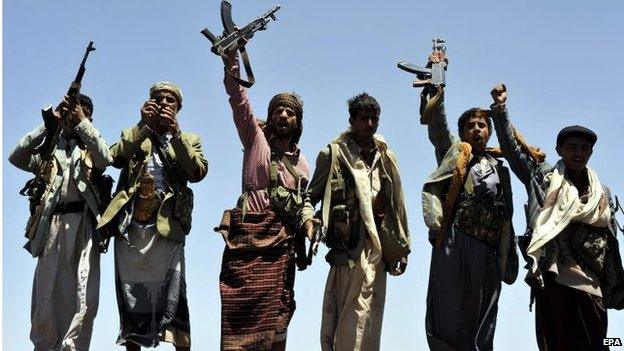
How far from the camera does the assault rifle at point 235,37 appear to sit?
8039mm

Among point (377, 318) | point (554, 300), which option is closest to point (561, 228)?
point (554, 300)

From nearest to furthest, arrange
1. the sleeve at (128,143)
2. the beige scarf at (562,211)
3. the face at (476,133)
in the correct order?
the beige scarf at (562,211)
the sleeve at (128,143)
the face at (476,133)

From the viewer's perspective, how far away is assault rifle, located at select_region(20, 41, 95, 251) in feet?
27.3

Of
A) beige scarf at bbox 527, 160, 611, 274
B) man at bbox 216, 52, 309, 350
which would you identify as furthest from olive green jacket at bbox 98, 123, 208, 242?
beige scarf at bbox 527, 160, 611, 274

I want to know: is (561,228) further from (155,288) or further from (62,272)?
(62,272)

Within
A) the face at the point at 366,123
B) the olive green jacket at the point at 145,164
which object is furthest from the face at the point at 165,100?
the face at the point at 366,123

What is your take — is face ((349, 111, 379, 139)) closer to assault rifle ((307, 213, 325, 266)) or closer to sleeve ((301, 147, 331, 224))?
sleeve ((301, 147, 331, 224))

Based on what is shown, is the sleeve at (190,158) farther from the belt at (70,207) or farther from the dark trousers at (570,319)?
the dark trousers at (570,319)

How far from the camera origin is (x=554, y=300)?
8117mm

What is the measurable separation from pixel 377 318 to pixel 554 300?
5.23ft

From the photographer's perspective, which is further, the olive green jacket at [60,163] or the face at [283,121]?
the face at [283,121]

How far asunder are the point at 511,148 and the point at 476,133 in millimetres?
360

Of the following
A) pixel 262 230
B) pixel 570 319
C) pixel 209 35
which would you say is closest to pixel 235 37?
pixel 209 35

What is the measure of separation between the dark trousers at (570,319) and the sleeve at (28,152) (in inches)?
186
